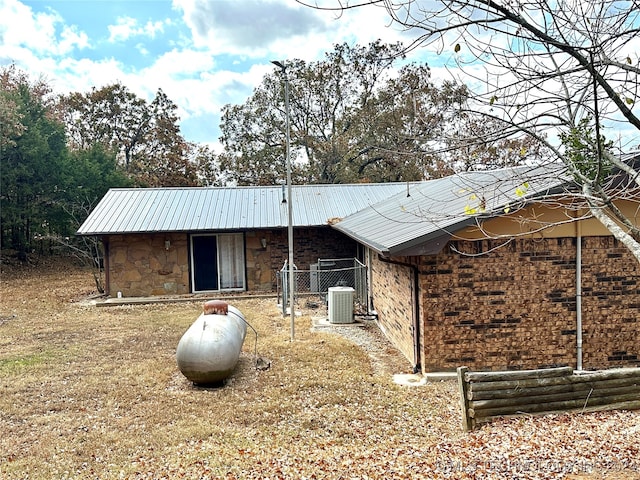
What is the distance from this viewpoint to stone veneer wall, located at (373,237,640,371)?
22.9ft

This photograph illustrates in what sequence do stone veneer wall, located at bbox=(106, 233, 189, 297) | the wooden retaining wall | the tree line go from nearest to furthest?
the wooden retaining wall, stone veneer wall, located at bbox=(106, 233, 189, 297), the tree line

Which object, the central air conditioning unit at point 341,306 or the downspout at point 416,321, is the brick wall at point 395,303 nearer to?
the downspout at point 416,321

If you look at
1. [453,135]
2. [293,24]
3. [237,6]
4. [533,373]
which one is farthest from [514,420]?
[237,6]

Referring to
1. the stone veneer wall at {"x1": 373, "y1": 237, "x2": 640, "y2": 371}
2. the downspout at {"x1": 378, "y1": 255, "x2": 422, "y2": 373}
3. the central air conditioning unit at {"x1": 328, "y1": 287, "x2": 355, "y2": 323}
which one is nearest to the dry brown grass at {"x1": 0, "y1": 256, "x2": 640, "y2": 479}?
the downspout at {"x1": 378, "y1": 255, "x2": 422, "y2": 373}

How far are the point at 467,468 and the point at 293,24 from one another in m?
4.50

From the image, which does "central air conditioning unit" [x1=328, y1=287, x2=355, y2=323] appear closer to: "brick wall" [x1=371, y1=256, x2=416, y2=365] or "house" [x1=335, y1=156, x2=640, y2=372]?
"brick wall" [x1=371, y1=256, x2=416, y2=365]

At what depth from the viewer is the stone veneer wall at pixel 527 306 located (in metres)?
6.99

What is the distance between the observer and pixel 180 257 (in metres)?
15.4

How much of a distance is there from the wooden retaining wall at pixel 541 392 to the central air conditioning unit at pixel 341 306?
226 inches

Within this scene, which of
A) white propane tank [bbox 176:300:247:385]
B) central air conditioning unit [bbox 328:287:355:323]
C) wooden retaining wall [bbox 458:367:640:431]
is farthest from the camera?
central air conditioning unit [bbox 328:287:355:323]

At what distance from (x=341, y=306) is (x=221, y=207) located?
765cm

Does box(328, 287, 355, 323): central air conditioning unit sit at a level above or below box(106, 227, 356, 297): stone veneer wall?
below

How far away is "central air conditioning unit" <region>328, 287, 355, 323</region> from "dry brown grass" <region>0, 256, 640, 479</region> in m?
1.34

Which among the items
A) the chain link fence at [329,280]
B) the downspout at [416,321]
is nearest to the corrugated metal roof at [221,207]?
the chain link fence at [329,280]
